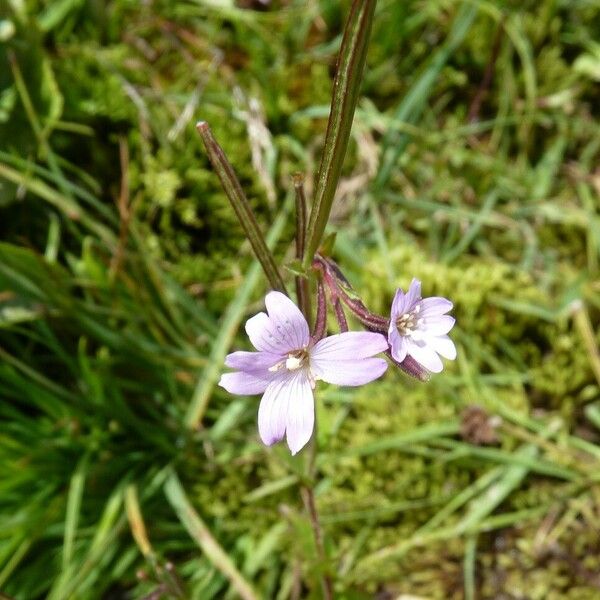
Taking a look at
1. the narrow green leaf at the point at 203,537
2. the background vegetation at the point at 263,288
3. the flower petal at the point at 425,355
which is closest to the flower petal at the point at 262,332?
the flower petal at the point at 425,355

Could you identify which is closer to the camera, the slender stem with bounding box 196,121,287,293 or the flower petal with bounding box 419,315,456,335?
the slender stem with bounding box 196,121,287,293

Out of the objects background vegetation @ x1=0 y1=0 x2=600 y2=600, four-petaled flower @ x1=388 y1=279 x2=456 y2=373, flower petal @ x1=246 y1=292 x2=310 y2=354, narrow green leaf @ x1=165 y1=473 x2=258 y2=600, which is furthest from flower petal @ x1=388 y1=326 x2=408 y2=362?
narrow green leaf @ x1=165 y1=473 x2=258 y2=600

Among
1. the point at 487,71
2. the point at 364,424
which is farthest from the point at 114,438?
the point at 487,71

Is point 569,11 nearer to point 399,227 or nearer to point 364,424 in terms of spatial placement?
point 399,227

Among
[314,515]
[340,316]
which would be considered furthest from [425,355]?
[314,515]

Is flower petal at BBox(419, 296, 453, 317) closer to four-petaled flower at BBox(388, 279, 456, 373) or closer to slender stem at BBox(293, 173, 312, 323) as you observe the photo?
four-petaled flower at BBox(388, 279, 456, 373)

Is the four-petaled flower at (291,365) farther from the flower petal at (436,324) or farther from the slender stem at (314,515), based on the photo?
the slender stem at (314,515)
